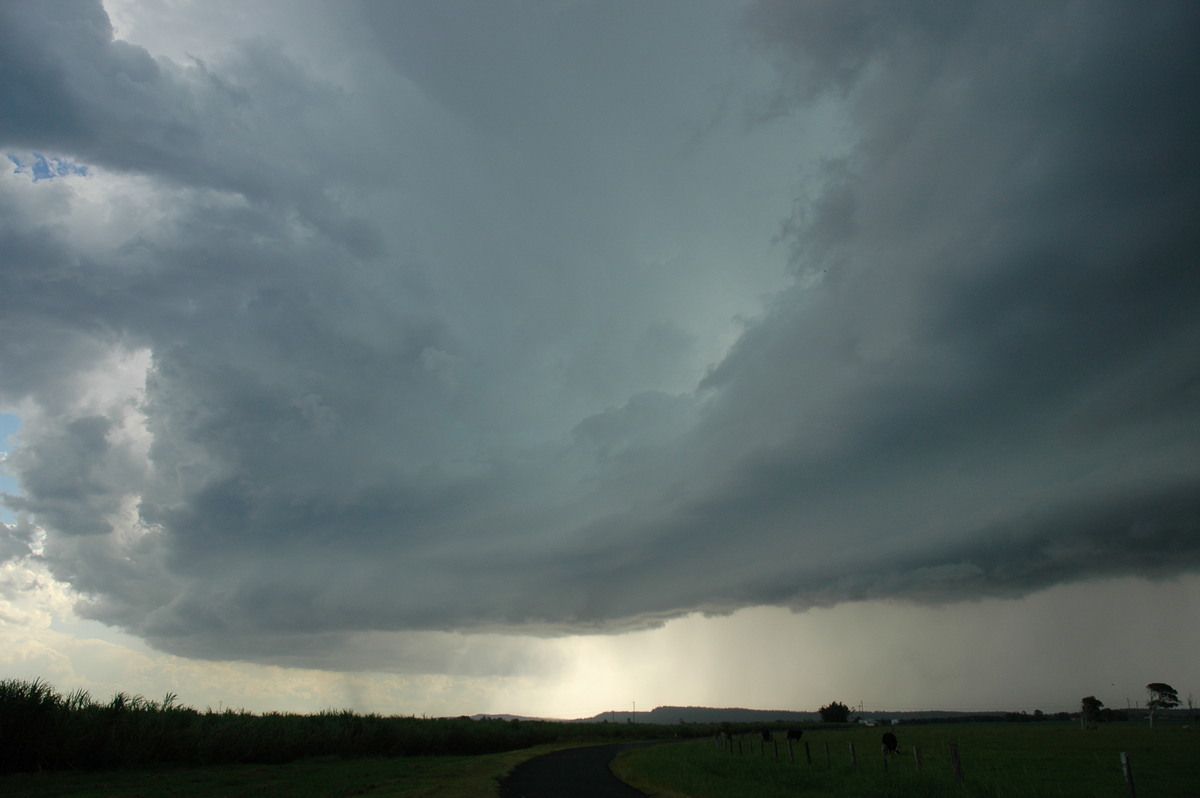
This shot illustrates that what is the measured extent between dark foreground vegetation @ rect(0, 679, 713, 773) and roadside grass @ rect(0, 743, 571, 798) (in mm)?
1423

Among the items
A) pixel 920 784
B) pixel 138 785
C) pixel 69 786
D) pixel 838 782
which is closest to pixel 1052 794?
pixel 920 784

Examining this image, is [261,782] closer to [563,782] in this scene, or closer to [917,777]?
[563,782]

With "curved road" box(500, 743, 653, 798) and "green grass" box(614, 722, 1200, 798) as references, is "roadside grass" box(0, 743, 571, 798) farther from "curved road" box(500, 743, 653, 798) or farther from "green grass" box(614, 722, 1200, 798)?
"green grass" box(614, 722, 1200, 798)

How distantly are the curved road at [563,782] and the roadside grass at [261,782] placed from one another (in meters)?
1.07

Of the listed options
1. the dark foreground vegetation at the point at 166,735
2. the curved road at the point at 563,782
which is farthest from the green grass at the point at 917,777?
the dark foreground vegetation at the point at 166,735

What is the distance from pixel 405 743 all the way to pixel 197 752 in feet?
74.4

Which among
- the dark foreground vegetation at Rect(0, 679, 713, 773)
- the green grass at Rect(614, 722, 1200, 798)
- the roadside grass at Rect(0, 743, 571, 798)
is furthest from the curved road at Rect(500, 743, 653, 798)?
the dark foreground vegetation at Rect(0, 679, 713, 773)

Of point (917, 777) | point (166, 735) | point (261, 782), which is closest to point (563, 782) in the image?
point (261, 782)

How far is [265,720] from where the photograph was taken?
167 ft

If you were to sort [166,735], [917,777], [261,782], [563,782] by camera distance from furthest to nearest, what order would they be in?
[166,735]
[563,782]
[261,782]
[917,777]

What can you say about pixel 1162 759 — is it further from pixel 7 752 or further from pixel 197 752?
pixel 7 752

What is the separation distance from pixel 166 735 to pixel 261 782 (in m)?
11.9

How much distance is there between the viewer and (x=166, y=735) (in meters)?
40.7

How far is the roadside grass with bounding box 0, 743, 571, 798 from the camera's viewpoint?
2834cm
